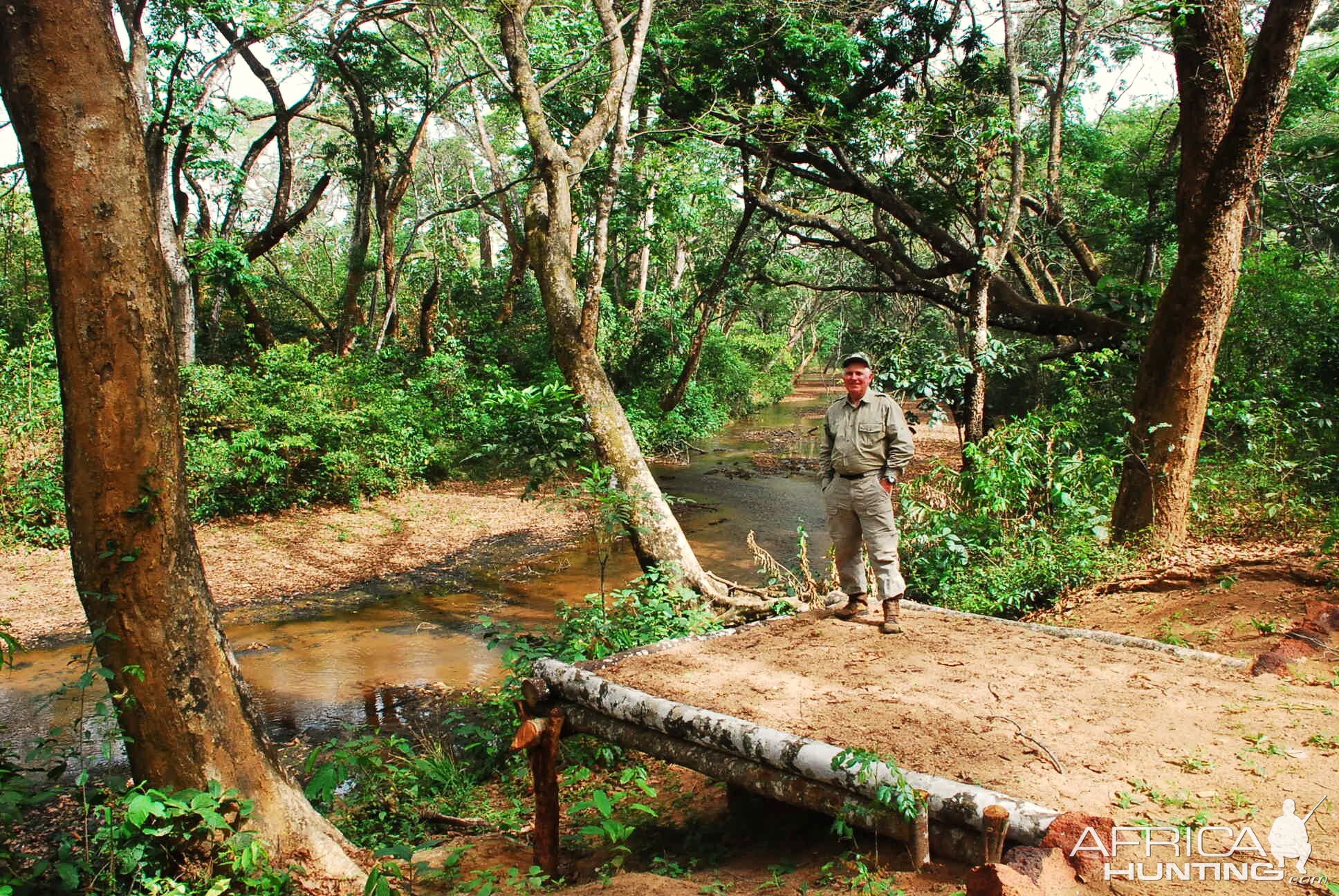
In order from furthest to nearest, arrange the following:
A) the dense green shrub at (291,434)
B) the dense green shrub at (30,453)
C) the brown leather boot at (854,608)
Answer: the dense green shrub at (291,434) → the dense green shrub at (30,453) → the brown leather boot at (854,608)

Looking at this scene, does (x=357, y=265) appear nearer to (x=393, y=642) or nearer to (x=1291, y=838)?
(x=393, y=642)

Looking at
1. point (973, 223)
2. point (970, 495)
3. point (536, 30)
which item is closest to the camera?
point (970, 495)

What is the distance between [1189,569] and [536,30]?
1235 centimetres

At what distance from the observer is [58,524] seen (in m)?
11.0

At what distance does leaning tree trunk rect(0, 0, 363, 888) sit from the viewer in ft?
10.9

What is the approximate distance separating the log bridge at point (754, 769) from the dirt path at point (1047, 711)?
0.70 ft

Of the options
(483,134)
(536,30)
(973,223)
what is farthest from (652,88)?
(483,134)

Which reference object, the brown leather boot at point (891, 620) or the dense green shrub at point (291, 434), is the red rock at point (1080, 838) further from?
the dense green shrub at point (291, 434)

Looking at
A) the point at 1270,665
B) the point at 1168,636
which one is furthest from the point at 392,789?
the point at 1168,636

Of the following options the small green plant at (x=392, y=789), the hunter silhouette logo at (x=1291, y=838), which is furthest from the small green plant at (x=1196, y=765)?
the small green plant at (x=392, y=789)

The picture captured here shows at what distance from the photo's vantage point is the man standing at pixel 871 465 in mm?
5699

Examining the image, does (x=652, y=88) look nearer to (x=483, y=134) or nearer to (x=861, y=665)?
(x=483, y=134)

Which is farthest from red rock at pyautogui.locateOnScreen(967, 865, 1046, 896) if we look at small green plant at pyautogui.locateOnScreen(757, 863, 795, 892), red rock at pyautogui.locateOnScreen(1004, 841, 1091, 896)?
small green plant at pyautogui.locateOnScreen(757, 863, 795, 892)

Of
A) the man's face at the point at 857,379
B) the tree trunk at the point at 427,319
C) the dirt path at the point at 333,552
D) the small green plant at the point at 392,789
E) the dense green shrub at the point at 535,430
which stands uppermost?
the tree trunk at the point at 427,319
